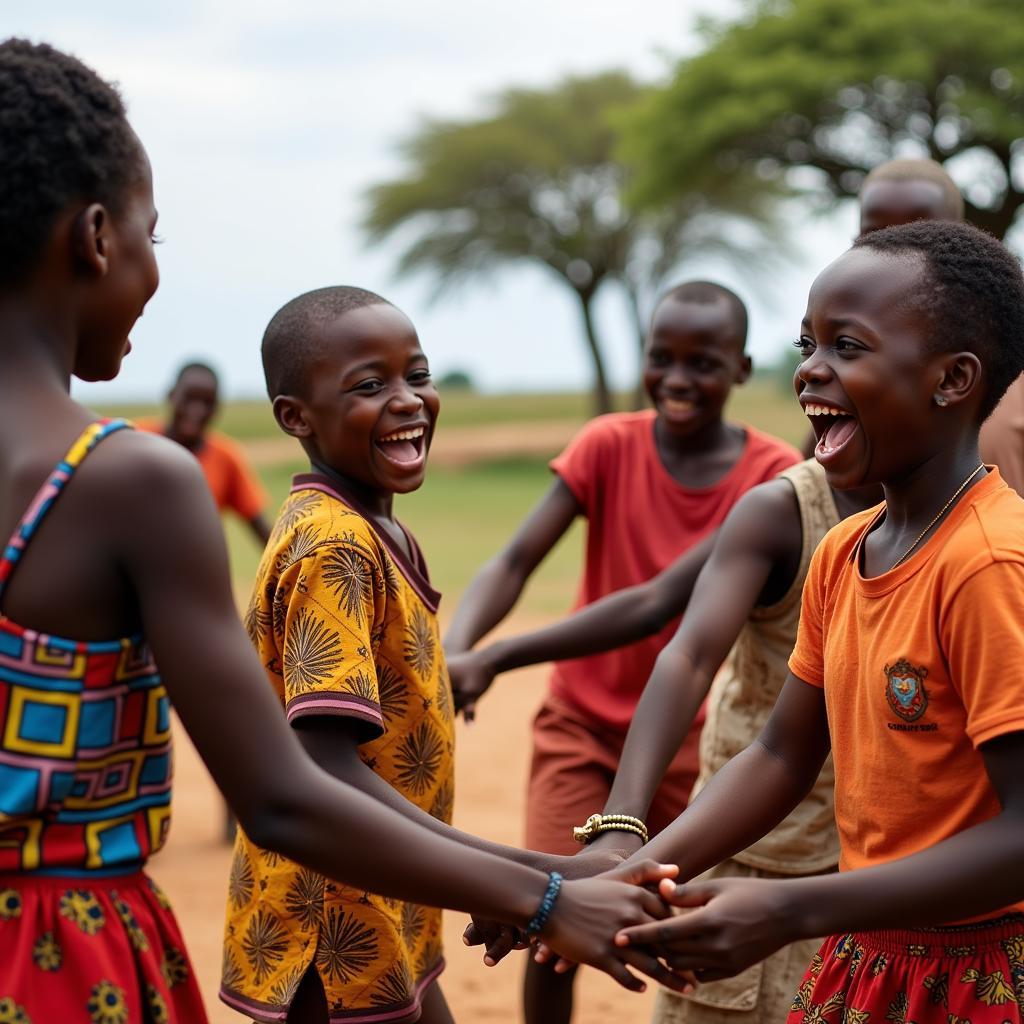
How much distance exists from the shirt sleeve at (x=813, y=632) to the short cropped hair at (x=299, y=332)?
1.10 m

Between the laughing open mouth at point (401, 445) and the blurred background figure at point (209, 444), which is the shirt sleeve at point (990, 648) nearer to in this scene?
the laughing open mouth at point (401, 445)

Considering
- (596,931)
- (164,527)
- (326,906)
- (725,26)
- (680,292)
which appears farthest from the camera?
(725,26)

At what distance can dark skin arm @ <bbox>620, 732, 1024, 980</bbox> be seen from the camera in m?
2.14

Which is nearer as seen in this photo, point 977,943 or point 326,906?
point 977,943

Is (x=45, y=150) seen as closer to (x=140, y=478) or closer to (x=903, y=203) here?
(x=140, y=478)

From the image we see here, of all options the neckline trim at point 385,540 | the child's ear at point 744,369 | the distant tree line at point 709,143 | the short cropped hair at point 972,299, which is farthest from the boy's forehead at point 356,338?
the distant tree line at point 709,143

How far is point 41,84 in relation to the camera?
76.7 inches

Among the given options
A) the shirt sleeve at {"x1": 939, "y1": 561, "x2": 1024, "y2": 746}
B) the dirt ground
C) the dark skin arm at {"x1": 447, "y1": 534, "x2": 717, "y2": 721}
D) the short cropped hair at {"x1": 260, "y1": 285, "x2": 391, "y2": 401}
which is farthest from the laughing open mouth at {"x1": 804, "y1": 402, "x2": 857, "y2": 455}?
the dirt ground

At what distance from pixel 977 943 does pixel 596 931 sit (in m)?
0.59

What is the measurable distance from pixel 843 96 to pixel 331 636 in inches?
1172

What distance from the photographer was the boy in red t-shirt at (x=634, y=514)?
431cm

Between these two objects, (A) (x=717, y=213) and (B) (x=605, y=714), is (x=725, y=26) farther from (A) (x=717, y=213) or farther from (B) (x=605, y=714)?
Result: (B) (x=605, y=714)

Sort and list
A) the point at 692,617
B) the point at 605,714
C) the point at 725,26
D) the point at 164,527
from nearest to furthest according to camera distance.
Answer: the point at 164,527 < the point at 692,617 < the point at 605,714 < the point at 725,26

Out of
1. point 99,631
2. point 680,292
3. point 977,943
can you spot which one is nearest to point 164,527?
point 99,631
